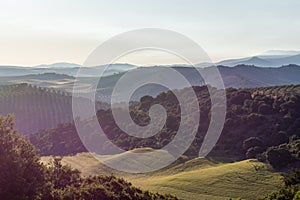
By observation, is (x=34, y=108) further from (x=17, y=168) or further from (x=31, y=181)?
(x=17, y=168)

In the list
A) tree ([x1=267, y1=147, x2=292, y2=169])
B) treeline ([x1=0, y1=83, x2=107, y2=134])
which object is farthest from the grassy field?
treeline ([x1=0, y1=83, x2=107, y2=134])

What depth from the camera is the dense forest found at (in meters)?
43.0

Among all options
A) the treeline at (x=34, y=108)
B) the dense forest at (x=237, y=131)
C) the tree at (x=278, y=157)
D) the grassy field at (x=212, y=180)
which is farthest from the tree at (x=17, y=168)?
the treeline at (x=34, y=108)

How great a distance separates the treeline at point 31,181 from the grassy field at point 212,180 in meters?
9.20

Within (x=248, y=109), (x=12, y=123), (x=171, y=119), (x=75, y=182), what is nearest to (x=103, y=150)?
(x=171, y=119)

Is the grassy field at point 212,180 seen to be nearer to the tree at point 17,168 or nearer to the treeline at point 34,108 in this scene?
the tree at point 17,168

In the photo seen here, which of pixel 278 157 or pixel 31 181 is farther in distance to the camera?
pixel 278 157

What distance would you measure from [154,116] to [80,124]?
40.8 ft

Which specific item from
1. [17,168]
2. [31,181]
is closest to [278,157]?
[31,181]

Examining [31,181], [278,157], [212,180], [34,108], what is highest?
[31,181]

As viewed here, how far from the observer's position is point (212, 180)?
3366 centimetres

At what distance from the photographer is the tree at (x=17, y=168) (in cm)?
1673

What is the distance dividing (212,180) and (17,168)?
776 inches

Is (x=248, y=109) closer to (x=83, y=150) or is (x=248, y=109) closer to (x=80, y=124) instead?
(x=83, y=150)
